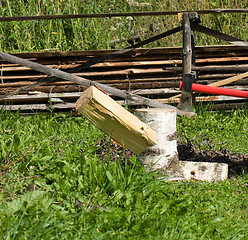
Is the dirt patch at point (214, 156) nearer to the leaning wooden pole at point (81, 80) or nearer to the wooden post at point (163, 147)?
the leaning wooden pole at point (81, 80)

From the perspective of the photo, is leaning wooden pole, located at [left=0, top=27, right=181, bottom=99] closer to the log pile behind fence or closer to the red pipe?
the log pile behind fence

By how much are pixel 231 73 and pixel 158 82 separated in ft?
4.08

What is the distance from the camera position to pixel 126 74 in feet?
18.8

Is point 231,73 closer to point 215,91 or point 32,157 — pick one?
point 215,91

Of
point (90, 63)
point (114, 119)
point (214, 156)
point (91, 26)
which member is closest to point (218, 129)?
point (214, 156)

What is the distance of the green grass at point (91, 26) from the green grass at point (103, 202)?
3.38 metres

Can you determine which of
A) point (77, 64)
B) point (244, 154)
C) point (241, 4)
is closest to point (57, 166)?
point (244, 154)

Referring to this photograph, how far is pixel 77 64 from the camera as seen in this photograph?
5.64 meters

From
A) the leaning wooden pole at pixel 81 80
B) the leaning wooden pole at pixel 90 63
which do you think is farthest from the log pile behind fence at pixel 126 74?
the leaning wooden pole at pixel 81 80

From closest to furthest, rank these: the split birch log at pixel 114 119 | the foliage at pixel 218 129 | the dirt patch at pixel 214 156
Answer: the split birch log at pixel 114 119, the dirt patch at pixel 214 156, the foliage at pixel 218 129

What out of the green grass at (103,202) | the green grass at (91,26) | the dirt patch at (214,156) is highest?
the green grass at (91,26)

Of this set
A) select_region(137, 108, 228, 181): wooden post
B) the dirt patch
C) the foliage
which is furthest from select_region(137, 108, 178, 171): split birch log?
the foliage

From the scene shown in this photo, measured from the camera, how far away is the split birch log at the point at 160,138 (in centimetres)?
329

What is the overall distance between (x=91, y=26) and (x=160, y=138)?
4.02m
